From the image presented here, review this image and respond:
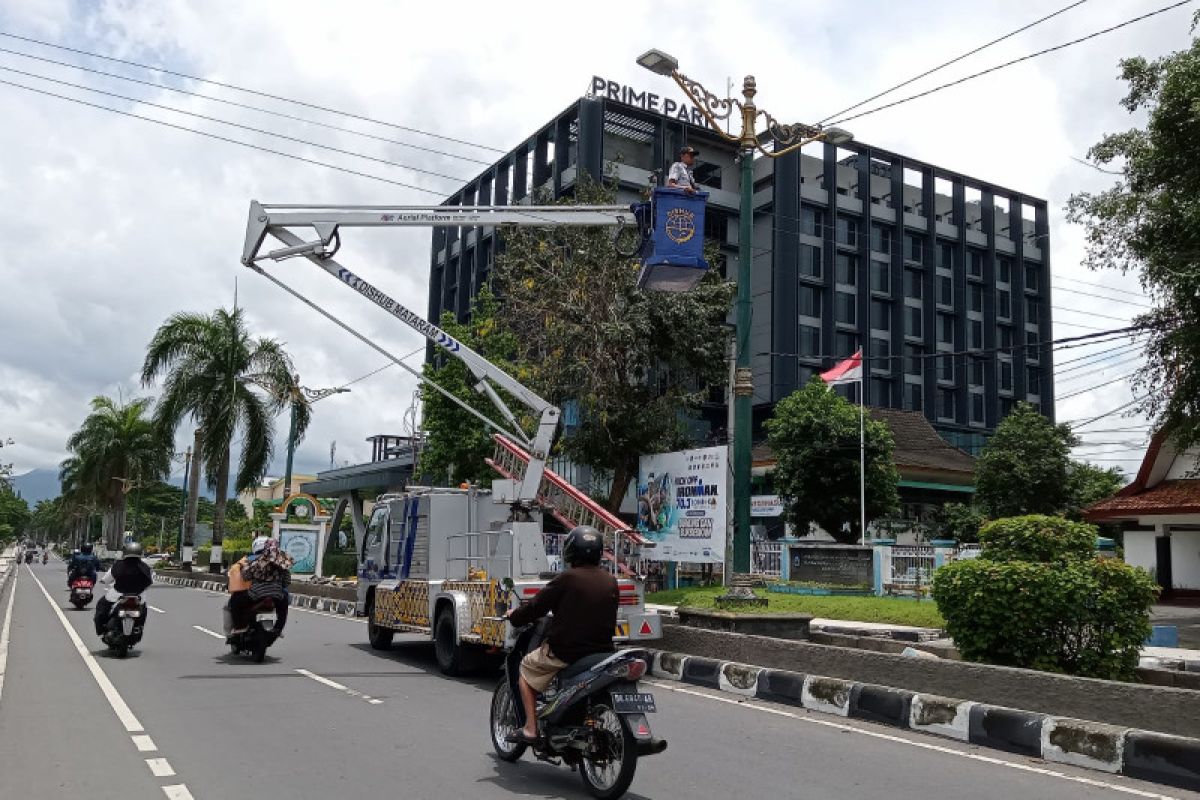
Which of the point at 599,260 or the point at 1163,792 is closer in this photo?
the point at 1163,792

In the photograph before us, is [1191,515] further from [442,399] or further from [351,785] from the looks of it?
[351,785]

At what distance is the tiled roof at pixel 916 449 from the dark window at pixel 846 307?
27.0ft

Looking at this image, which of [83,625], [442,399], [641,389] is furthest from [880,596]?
[83,625]

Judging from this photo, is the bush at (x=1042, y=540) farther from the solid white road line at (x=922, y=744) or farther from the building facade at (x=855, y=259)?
the building facade at (x=855, y=259)

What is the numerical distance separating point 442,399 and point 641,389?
6791mm

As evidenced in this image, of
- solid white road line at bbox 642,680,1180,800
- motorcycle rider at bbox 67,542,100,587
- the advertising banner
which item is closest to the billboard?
solid white road line at bbox 642,680,1180,800

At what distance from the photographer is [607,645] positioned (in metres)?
6.34

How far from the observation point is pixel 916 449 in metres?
53.1

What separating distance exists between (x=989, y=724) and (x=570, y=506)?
6.80 meters

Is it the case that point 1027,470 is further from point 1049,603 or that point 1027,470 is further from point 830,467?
point 1049,603

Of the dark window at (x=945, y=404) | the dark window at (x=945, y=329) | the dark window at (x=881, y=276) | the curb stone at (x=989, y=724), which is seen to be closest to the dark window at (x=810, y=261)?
the dark window at (x=881, y=276)

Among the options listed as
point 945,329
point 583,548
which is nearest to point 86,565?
point 583,548

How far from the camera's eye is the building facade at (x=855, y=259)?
5725cm

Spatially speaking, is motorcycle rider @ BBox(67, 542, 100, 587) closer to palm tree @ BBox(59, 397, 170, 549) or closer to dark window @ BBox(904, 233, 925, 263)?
palm tree @ BBox(59, 397, 170, 549)
